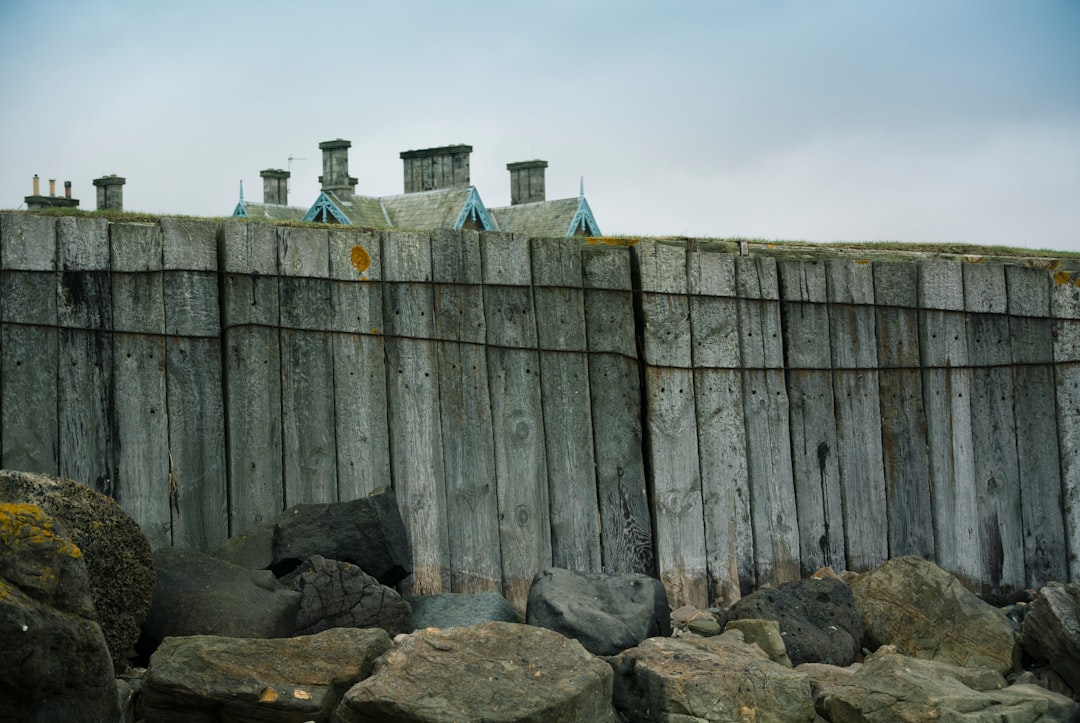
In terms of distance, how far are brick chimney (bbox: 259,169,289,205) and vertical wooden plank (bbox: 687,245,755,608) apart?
39.6 m

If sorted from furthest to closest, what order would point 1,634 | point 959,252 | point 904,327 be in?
1. point 959,252
2. point 904,327
3. point 1,634

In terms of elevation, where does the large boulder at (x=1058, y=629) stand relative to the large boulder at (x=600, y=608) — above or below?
below

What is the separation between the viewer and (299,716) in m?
5.77

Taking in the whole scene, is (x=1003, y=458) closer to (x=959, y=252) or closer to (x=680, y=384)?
(x=959, y=252)

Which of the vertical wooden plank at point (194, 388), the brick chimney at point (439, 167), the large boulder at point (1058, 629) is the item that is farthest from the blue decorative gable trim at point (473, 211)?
the large boulder at point (1058, 629)

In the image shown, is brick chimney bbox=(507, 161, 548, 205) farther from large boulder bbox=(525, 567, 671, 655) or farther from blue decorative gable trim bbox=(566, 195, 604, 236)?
large boulder bbox=(525, 567, 671, 655)

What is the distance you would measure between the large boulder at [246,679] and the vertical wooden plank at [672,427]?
9.60ft

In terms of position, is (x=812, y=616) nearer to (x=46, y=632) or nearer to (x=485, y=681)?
(x=485, y=681)

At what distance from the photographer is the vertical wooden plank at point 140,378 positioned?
24.2 ft

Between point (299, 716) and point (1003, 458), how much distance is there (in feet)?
19.6

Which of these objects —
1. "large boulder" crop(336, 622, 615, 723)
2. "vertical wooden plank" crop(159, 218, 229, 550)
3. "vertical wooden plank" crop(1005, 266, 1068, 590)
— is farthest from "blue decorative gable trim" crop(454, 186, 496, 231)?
"large boulder" crop(336, 622, 615, 723)

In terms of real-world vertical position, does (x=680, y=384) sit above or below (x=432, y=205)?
below

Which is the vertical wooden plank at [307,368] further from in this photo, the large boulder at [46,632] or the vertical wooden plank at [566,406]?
the large boulder at [46,632]

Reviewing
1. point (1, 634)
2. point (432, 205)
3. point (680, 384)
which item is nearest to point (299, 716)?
point (1, 634)
